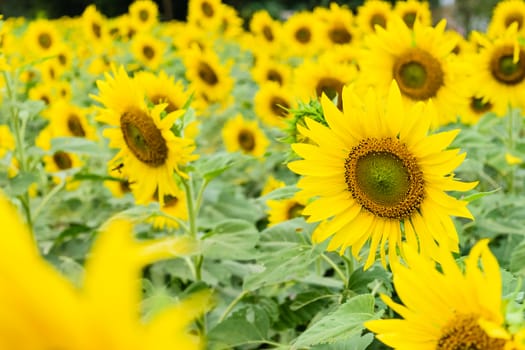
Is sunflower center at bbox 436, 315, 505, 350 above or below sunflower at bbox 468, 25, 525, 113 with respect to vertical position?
below

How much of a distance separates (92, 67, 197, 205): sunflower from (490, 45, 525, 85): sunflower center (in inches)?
46.9

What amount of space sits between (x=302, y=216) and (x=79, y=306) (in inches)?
58.4

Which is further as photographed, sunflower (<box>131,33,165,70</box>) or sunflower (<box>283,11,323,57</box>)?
sunflower (<box>131,33,165,70</box>)

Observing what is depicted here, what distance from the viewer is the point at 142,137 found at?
1.72m

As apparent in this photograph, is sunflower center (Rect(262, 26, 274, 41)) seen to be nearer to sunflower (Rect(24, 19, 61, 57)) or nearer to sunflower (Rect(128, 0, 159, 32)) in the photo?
sunflower (Rect(128, 0, 159, 32))

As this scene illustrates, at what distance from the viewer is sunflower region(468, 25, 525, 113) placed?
2.43m

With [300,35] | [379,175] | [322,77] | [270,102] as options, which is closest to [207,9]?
[300,35]

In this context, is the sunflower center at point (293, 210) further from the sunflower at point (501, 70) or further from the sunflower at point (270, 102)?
the sunflower at point (270, 102)

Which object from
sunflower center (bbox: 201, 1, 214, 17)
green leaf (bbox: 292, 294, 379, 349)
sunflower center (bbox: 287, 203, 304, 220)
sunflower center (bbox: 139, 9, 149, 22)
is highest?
sunflower center (bbox: 201, 1, 214, 17)

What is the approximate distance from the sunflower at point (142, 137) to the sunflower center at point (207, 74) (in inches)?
76.7

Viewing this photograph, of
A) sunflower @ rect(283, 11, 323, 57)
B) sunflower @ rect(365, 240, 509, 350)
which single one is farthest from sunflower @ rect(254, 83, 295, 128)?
sunflower @ rect(365, 240, 509, 350)

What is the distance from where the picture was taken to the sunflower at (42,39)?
15.3ft

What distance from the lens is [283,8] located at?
13086 mm

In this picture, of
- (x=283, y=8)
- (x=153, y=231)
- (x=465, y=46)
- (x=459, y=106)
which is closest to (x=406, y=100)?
(x=459, y=106)
